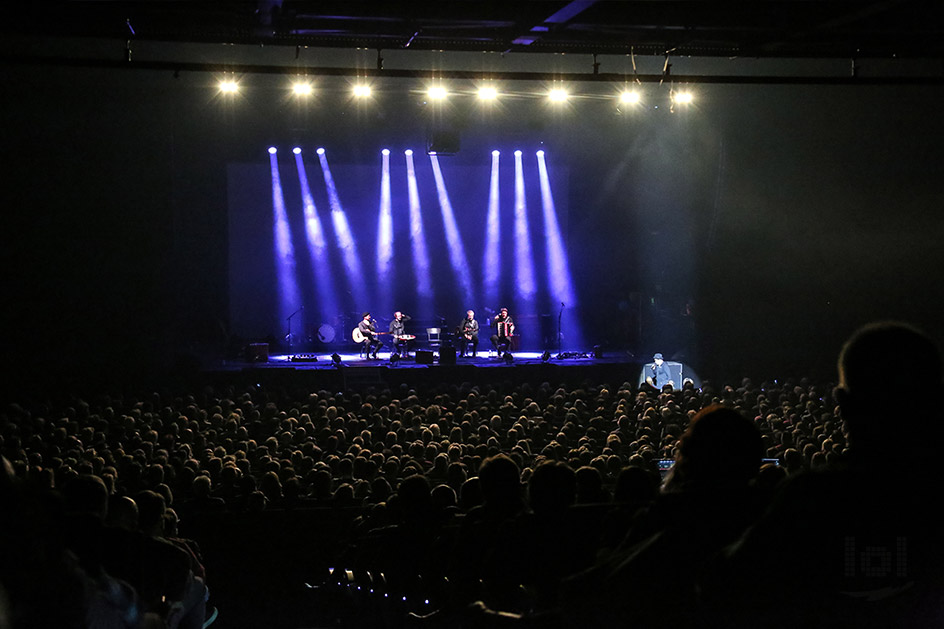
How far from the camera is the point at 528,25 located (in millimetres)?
9328

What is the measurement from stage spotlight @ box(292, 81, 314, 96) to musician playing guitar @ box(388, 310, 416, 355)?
5270 mm

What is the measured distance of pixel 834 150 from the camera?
16.6m

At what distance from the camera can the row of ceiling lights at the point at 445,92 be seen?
1805 centimetres

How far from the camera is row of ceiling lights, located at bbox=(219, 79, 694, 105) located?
1805cm

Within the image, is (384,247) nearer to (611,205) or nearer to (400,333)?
(400,333)

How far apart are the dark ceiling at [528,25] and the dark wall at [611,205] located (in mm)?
5835

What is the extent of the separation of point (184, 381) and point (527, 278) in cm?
944

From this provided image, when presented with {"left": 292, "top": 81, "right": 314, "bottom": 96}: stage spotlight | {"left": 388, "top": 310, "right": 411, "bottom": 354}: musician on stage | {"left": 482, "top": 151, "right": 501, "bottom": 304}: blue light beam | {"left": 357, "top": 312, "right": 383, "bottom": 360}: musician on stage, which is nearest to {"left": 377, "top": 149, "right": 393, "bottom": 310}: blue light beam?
{"left": 388, "top": 310, "right": 411, "bottom": 354}: musician on stage

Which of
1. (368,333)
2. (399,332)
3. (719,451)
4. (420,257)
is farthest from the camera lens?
(420,257)

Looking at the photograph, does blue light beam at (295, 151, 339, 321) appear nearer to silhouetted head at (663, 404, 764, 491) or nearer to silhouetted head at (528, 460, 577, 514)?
silhouetted head at (528, 460, 577, 514)

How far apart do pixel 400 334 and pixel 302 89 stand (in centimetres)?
581

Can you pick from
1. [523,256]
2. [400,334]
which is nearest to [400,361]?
[400,334]

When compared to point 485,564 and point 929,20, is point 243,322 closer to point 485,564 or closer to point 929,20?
point 929,20

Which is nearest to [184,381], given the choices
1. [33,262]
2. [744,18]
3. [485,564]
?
[33,262]
